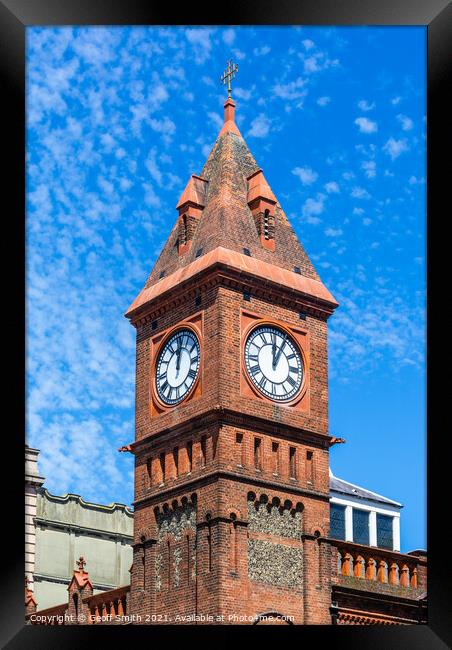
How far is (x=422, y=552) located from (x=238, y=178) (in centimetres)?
1214

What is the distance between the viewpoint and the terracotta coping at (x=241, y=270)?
1644 inches

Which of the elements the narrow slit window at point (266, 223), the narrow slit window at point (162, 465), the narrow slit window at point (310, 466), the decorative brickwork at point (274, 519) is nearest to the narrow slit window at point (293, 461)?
the narrow slit window at point (310, 466)

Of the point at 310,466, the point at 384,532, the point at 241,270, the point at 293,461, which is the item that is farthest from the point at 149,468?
the point at 384,532

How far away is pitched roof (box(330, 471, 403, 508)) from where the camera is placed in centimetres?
5231

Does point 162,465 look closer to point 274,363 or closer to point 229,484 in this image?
point 229,484

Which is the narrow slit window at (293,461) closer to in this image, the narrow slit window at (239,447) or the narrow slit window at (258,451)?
the narrow slit window at (258,451)

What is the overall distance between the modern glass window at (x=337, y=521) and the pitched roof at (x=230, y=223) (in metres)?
10.9

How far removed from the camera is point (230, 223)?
43.3m
